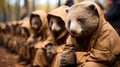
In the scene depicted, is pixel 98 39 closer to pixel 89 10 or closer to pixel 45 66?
pixel 89 10

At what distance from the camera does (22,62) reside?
9.87 metres

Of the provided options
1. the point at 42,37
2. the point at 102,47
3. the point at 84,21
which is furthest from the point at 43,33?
the point at 102,47

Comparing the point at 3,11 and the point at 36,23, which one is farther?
the point at 3,11

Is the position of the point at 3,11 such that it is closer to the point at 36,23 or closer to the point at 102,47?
the point at 36,23

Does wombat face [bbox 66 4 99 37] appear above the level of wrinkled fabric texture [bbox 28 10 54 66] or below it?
above

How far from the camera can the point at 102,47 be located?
5043 mm

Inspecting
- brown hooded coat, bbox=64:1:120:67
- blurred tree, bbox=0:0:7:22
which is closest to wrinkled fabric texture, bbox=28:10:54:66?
brown hooded coat, bbox=64:1:120:67

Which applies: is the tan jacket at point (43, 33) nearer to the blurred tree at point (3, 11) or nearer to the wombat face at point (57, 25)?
the wombat face at point (57, 25)

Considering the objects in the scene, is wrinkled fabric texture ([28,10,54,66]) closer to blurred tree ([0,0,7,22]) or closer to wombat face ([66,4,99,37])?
wombat face ([66,4,99,37])

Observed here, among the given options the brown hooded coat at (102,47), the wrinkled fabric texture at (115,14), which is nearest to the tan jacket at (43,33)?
the wrinkled fabric texture at (115,14)

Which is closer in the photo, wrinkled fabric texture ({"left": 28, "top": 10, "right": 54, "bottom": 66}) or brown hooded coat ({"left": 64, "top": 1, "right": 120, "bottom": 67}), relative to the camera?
brown hooded coat ({"left": 64, "top": 1, "right": 120, "bottom": 67})

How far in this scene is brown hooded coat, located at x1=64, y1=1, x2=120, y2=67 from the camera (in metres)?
5.02

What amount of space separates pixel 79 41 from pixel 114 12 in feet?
7.28

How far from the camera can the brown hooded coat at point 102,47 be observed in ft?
16.5
